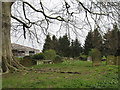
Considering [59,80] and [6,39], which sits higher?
[6,39]

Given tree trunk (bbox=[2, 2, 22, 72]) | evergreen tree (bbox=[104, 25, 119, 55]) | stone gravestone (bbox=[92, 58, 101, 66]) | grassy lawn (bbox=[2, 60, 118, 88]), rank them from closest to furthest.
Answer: grassy lawn (bbox=[2, 60, 118, 88]) < tree trunk (bbox=[2, 2, 22, 72]) < evergreen tree (bbox=[104, 25, 119, 55]) < stone gravestone (bbox=[92, 58, 101, 66])

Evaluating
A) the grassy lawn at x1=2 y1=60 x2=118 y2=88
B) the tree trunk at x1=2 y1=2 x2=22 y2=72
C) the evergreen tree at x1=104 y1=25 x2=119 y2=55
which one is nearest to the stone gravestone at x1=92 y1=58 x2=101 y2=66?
the evergreen tree at x1=104 y1=25 x2=119 y2=55

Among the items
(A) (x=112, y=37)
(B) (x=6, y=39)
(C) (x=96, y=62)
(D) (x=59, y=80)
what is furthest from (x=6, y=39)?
(A) (x=112, y=37)

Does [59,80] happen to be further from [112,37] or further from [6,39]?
[112,37]

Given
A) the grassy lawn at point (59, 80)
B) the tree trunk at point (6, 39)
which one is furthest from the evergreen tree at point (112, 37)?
the tree trunk at point (6, 39)

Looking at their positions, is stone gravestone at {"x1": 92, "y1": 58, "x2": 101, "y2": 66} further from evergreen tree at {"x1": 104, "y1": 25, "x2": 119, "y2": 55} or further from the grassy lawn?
the grassy lawn

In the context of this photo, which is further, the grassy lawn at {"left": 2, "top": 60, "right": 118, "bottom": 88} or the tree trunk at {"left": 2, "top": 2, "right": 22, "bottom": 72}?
the tree trunk at {"left": 2, "top": 2, "right": 22, "bottom": 72}

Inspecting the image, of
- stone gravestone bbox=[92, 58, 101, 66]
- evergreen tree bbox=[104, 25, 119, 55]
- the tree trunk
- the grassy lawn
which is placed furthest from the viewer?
stone gravestone bbox=[92, 58, 101, 66]

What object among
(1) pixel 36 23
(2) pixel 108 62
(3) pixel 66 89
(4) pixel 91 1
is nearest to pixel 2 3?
(1) pixel 36 23

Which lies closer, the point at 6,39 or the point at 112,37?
the point at 6,39

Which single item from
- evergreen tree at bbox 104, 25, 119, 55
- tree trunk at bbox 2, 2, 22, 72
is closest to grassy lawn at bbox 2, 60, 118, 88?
tree trunk at bbox 2, 2, 22, 72

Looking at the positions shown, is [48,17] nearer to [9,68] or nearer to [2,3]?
[2,3]

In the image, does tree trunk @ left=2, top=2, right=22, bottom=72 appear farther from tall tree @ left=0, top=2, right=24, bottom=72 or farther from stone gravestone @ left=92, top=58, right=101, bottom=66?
stone gravestone @ left=92, top=58, right=101, bottom=66

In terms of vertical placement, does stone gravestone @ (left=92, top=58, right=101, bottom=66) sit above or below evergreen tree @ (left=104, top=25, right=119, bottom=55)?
below
